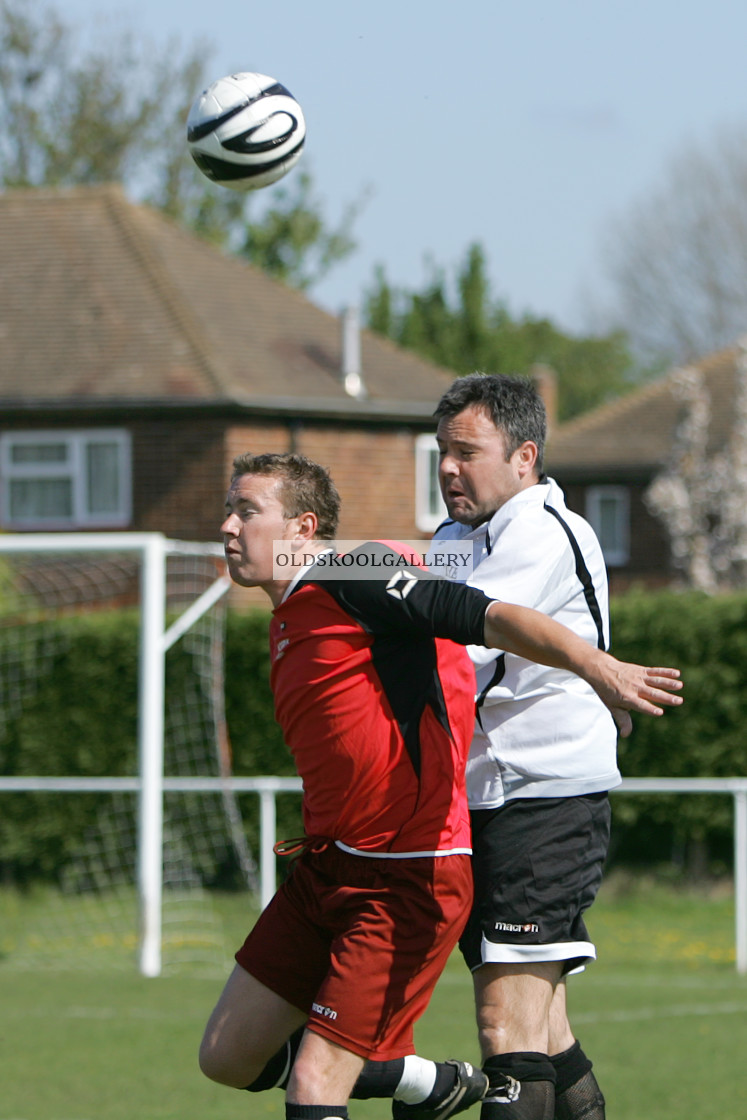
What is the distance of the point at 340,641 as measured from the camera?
388cm

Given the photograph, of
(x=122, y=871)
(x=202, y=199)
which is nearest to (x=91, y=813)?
(x=122, y=871)

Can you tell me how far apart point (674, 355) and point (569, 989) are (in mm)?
33445

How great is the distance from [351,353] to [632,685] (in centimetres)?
1872

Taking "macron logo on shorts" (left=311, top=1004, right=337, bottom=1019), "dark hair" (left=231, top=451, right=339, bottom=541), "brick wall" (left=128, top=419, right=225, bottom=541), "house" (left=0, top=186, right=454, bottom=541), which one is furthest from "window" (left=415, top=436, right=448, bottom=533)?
"macron logo on shorts" (left=311, top=1004, right=337, bottom=1019)

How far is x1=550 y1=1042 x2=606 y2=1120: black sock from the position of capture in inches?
174

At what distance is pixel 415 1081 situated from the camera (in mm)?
4102

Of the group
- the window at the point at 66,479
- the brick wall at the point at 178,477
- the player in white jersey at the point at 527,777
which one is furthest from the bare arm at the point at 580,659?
the window at the point at 66,479

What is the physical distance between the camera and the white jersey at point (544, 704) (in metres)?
4.26

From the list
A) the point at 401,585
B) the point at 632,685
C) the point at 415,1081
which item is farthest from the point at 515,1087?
the point at 401,585

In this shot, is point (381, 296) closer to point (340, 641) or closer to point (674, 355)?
point (674, 355)

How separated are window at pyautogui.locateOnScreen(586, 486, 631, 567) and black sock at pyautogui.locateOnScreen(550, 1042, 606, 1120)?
27.8 metres

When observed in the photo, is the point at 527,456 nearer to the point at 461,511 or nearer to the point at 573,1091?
the point at 461,511

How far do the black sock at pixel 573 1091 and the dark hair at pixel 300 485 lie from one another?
5.51 ft

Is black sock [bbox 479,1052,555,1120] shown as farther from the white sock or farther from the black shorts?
the black shorts
